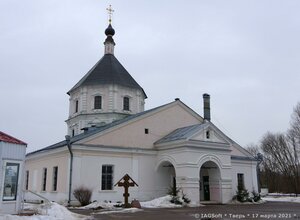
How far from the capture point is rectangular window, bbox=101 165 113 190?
23.7 meters

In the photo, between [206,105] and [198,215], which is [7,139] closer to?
[198,215]

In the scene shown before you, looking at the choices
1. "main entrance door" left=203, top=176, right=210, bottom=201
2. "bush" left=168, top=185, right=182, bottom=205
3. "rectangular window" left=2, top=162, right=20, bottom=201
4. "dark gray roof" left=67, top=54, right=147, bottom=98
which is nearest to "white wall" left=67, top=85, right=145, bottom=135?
"dark gray roof" left=67, top=54, right=147, bottom=98

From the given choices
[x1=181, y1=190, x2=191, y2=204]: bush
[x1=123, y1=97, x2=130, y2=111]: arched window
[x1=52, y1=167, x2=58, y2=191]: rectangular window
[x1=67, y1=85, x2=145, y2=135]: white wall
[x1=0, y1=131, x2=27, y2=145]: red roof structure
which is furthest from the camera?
[x1=123, y1=97, x2=130, y2=111]: arched window

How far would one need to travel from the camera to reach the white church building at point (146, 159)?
2322cm

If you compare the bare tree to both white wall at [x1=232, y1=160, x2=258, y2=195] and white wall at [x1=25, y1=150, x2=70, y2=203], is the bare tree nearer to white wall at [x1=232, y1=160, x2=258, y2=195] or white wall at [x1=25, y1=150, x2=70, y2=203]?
white wall at [x1=232, y1=160, x2=258, y2=195]

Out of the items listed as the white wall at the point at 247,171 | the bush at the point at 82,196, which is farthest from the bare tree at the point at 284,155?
the bush at the point at 82,196

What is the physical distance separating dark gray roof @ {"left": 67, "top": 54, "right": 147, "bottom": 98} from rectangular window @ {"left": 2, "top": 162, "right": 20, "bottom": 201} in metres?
19.1

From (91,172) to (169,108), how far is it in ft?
27.9

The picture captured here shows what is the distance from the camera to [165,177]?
2631cm

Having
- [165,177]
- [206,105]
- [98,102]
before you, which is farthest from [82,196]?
[206,105]

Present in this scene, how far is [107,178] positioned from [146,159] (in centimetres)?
336

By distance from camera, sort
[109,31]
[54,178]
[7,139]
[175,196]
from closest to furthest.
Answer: [7,139] → [175,196] → [54,178] → [109,31]

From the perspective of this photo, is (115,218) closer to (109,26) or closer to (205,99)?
(205,99)

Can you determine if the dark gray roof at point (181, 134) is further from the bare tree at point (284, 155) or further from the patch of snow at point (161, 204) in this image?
the bare tree at point (284, 155)
